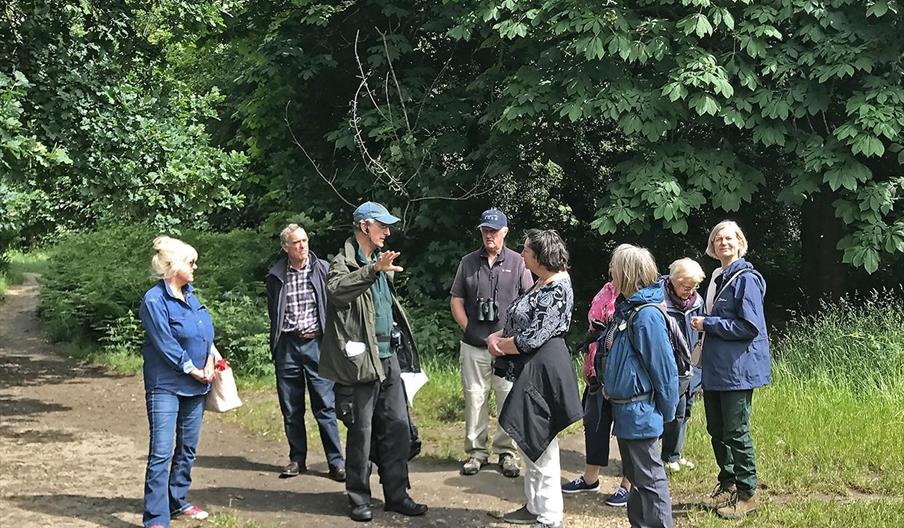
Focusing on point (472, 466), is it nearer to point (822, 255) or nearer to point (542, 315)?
point (542, 315)

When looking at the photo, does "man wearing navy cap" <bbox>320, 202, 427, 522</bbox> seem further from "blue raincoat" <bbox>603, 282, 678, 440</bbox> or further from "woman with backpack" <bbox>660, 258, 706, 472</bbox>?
"woman with backpack" <bbox>660, 258, 706, 472</bbox>

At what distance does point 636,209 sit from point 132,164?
5.41m

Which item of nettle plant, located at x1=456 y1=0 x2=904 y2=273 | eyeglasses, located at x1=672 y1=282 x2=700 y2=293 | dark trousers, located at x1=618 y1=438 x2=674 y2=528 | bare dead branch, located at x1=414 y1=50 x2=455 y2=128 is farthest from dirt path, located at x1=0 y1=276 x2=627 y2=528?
bare dead branch, located at x1=414 y1=50 x2=455 y2=128

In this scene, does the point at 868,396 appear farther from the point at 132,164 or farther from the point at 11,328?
the point at 11,328

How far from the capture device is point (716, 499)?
6082 mm

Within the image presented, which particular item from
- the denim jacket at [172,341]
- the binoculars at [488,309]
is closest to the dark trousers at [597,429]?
the binoculars at [488,309]

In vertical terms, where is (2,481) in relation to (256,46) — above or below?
below

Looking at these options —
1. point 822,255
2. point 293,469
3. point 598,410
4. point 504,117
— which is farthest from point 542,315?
point 822,255

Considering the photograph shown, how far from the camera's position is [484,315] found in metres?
6.75

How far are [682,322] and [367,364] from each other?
224 centimetres

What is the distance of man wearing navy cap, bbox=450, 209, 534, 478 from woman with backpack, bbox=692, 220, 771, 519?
61.8 inches

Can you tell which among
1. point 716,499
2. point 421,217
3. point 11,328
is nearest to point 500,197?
point 421,217

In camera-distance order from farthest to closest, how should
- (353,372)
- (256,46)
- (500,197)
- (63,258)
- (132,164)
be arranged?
1. (63,258)
2. (256,46)
3. (500,197)
4. (132,164)
5. (353,372)

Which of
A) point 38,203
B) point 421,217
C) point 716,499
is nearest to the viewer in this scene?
point 716,499
